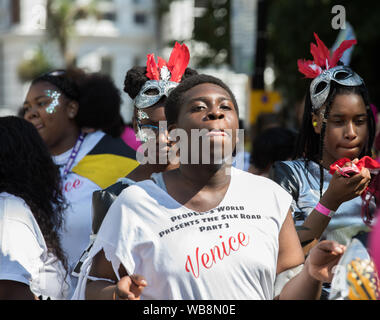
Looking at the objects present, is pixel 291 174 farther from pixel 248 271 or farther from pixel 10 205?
pixel 10 205

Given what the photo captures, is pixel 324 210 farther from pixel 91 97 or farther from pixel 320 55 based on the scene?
pixel 91 97

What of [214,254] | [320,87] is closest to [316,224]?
[214,254]

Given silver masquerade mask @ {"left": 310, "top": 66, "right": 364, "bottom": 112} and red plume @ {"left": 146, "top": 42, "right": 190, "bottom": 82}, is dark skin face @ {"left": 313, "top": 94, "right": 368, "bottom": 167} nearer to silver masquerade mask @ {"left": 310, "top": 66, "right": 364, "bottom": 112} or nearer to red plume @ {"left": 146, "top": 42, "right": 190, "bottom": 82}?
silver masquerade mask @ {"left": 310, "top": 66, "right": 364, "bottom": 112}

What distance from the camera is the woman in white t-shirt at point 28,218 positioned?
2.53 metres

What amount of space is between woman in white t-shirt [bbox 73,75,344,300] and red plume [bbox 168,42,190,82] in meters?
0.78

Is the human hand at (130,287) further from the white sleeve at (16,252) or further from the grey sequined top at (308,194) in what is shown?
the grey sequined top at (308,194)

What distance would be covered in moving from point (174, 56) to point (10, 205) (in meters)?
1.08

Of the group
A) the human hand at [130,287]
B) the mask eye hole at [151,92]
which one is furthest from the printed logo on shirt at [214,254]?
the mask eye hole at [151,92]

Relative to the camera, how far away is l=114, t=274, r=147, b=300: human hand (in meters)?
1.93

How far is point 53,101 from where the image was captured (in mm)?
4074

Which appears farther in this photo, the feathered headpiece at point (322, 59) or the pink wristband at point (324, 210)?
the feathered headpiece at point (322, 59)

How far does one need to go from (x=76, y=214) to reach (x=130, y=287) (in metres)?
1.63

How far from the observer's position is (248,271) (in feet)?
6.83
